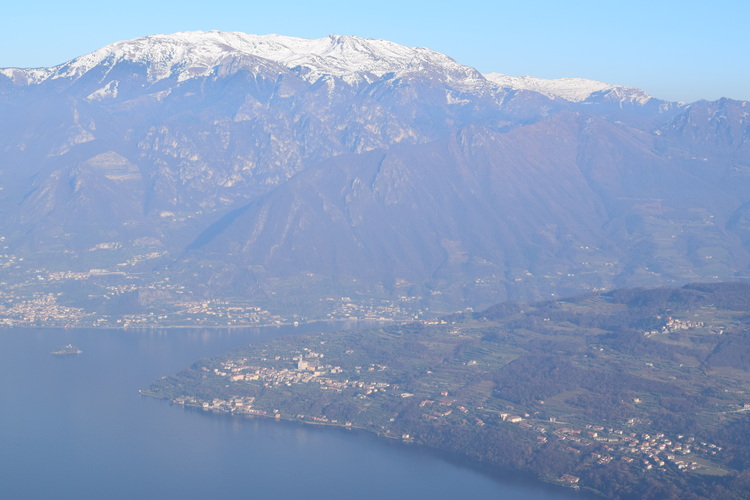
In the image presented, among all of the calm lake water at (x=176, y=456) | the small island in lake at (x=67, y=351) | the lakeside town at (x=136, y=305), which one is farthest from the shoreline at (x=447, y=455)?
the lakeside town at (x=136, y=305)

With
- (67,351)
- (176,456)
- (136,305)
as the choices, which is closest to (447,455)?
(176,456)

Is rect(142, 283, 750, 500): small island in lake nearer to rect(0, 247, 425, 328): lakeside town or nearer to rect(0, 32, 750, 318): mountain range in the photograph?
rect(0, 247, 425, 328): lakeside town

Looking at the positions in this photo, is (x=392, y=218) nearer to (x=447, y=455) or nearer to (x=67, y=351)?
(x=67, y=351)

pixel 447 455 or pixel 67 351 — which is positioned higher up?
pixel 447 455

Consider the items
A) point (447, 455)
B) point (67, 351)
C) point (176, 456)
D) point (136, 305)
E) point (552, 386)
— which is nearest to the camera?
point (176, 456)

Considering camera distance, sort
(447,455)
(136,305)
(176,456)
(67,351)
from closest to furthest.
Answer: (176,456) < (447,455) < (67,351) < (136,305)

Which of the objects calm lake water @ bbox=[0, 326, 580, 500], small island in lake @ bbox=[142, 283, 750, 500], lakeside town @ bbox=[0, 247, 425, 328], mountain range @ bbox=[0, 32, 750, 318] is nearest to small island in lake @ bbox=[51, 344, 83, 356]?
calm lake water @ bbox=[0, 326, 580, 500]
